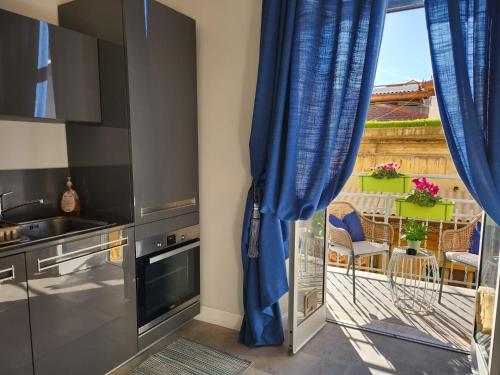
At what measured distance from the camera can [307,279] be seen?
257 cm

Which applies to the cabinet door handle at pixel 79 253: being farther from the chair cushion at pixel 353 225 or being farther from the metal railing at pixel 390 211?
the metal railing at pixel 390 211

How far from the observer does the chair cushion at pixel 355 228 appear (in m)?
Answer: 3.65

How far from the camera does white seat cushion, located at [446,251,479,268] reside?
295cm

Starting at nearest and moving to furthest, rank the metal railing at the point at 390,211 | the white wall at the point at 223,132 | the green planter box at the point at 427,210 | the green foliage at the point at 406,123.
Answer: the white wall at the point at 223,132 → the green planter box at the point at 427,210 → the metal railing at the point at 390,211 → the green foliage at the point at 406,123

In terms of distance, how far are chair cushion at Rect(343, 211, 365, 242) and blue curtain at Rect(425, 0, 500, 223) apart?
186 cm

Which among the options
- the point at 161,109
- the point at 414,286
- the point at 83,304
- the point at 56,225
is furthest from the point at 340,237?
the point at 56,225

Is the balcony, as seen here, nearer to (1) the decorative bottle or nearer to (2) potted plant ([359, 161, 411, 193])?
(2) potted plant ([359, 161, 411, 193])

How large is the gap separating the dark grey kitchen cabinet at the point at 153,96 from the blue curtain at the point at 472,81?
61.2 inches

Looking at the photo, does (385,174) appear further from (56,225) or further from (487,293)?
(56,225)

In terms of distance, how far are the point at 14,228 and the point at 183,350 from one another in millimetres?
1348

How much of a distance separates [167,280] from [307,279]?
101 cm

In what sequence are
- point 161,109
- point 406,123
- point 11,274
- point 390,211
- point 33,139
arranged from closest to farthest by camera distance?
point 11,274, point 33,139, point 161,109, point 390,211, point 406,123

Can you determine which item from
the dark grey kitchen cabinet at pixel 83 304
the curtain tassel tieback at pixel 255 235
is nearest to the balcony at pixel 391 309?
the curtain tassel tieback at pixel 255 235

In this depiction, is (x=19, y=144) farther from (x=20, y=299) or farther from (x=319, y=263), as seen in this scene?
(x=319, y=263)
